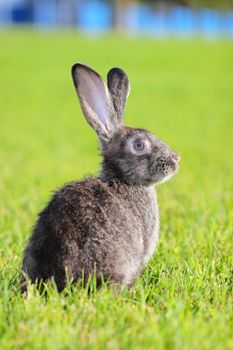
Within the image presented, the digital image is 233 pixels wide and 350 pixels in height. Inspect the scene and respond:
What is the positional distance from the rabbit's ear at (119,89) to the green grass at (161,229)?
108 centimetres

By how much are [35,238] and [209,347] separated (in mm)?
1223

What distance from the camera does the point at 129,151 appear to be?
4238 millimetres

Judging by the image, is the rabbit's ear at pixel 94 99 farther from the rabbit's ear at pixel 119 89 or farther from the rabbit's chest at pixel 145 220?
the rabbit's chest at pixel 145 220

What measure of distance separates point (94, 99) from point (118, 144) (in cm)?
33

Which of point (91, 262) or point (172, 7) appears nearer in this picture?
point (91, 262)

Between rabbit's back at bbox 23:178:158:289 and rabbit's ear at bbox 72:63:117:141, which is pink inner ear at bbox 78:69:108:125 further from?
rabbit's back at bbox 23:178:158:289

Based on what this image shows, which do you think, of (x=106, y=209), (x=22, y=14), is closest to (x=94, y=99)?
(x=106, y=209)

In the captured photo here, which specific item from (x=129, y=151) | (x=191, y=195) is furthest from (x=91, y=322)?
(x=191, y=195)

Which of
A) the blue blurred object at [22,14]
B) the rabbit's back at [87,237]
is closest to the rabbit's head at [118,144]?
the rabbit's back at [87,237]

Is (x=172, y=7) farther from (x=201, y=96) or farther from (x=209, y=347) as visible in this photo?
(x=209, y=347)

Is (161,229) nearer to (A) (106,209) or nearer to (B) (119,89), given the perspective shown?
(B) (119,89)

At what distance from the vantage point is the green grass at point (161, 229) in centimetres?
309

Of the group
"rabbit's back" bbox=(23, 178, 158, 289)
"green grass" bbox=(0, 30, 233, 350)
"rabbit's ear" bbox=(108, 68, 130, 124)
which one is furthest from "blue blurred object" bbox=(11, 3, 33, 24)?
"rabbit's back" bbox=(23, 178, 158, 289)

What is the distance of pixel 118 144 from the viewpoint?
169 inches
